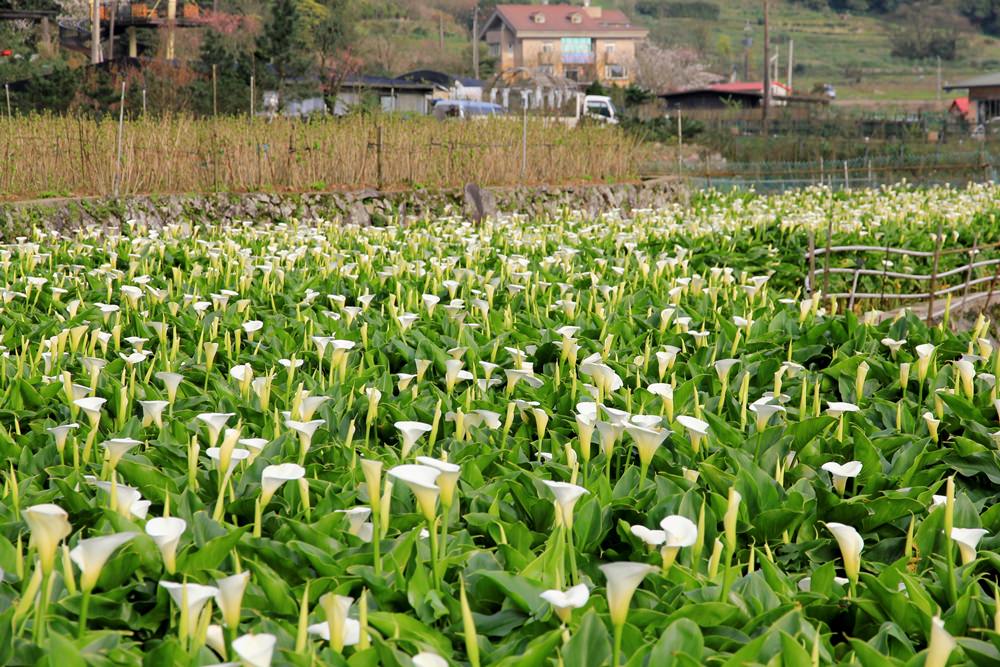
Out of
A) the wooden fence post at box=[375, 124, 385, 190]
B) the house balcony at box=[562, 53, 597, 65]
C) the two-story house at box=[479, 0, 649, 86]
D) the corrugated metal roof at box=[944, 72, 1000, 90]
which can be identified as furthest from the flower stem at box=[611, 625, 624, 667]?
the house balcony at box=[562, 53, 597, 65]

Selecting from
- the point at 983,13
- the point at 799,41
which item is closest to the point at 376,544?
the point at 799,41

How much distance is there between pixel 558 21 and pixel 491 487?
79252 mm

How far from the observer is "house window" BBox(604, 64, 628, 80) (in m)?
72.8

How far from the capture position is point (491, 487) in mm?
2709

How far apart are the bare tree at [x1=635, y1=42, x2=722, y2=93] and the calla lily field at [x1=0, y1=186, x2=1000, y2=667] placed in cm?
6687

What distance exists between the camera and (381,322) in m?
4.78

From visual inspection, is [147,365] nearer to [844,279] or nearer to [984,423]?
[984,423]

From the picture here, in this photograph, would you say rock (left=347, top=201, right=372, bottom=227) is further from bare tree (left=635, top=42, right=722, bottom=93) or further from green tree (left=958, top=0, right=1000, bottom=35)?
green tree (left=958, top=0, right=1000, bottom=35)

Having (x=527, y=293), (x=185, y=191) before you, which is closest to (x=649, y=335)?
(x=527, y=293)

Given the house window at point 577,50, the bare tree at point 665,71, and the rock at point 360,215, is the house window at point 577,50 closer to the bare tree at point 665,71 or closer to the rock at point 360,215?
the bare tree at point 665,71

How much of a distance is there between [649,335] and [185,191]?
421 inches

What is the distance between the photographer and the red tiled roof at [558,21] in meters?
76.0

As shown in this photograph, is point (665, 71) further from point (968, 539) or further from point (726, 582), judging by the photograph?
point (726, 582)

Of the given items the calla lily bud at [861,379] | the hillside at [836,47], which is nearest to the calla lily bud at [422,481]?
the calla lily bud at [861,379]
